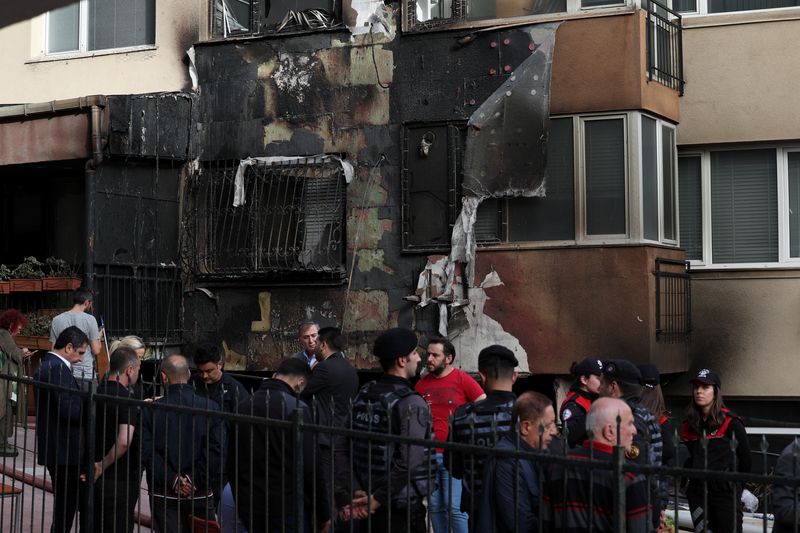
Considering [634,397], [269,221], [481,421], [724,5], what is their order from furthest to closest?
[269,221] → [724,5] → [634,397] → [481,421]

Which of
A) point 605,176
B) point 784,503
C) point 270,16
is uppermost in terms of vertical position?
point 270,16

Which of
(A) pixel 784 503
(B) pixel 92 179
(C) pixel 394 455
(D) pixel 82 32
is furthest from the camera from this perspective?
(D) pixel 82 32

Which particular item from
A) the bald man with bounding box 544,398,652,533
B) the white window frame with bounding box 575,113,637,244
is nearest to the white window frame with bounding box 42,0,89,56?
the white window frame with bounding box 575,113,637,244

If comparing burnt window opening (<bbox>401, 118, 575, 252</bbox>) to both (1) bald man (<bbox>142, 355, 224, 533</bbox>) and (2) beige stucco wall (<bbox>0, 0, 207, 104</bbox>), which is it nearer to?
(2) beige stucco wall (<bbox>0, 0, 207, 104</bbox>)

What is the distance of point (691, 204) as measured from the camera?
15320 millimetres

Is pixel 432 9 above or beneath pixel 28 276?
above

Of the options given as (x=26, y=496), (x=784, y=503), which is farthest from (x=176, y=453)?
(x=784, y=503)

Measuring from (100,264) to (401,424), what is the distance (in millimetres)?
9584

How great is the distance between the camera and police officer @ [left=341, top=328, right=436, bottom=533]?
6.39 metres

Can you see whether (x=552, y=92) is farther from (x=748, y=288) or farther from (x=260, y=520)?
(x=260, y=520)

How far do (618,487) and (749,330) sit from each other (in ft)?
34.5

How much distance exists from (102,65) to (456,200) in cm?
576

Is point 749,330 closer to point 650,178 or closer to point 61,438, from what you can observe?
point 650,178

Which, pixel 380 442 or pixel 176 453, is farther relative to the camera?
pixel 176 453
